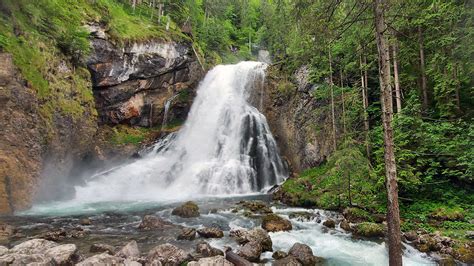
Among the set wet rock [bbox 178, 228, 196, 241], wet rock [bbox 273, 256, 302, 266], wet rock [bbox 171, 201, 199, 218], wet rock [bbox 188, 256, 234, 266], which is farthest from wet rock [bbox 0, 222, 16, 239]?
wet rock [bbox 273, 256, 302, 266]

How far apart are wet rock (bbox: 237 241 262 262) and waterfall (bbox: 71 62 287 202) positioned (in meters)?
12.5

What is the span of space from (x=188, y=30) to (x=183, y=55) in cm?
708

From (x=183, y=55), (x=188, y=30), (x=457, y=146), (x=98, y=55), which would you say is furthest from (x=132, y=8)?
(x=457, y=146)

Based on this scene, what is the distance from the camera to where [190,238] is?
11.3 m

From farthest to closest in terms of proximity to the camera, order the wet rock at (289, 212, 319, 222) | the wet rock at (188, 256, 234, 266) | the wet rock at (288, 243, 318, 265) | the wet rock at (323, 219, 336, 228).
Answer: the wet rock at (289, 212, 319, 222) → the wet rock at (323, 219, 336, 228) → the wet rock at (288, 243, 318, 265) → the wet rock at (188, 256, 234, 266)

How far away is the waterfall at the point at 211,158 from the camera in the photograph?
22953 millimetres

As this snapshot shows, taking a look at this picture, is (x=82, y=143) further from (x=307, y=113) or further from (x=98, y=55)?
(x=307, y=113)

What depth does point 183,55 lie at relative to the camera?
103 feet

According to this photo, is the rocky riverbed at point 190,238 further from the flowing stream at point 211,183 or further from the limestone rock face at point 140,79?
the limestone rock face at point 140,79

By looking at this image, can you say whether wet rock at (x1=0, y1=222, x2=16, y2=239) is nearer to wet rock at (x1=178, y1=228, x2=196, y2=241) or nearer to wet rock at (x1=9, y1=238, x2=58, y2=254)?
wet rock at (x1=9, y1=238, x2=58, y2=254)

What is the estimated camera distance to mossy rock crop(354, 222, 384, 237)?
1160cm

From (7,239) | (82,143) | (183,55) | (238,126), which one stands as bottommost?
(7,239)

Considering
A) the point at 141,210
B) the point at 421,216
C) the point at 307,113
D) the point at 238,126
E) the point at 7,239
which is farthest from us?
the point at 238,126

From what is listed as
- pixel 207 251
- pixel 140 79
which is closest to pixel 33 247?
pixel 207 251
